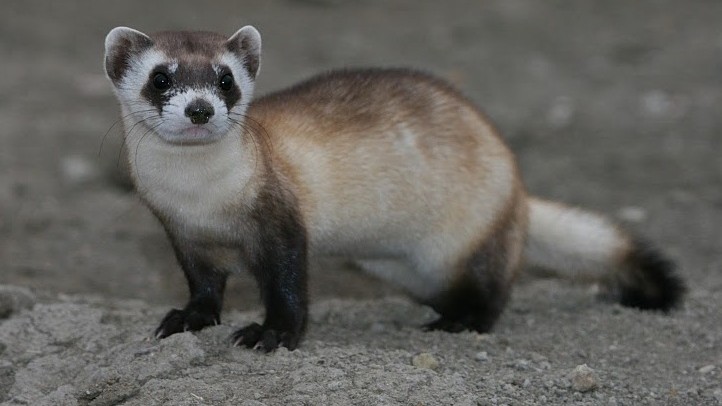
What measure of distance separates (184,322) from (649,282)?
7.25 feet

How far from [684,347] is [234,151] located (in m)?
2.04

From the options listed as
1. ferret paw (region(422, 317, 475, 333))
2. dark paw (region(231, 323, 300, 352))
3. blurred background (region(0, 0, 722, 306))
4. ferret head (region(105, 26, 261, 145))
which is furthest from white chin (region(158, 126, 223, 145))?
blurred background (region(0, 0, 722, 306))

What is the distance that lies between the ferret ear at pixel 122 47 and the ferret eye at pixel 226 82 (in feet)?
0.99

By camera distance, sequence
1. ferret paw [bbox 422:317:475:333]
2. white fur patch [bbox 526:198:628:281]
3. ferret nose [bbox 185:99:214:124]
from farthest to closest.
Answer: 1. white fur patch [bbox 526:198:628:281]
2. ferret paw [bbox 422:317:475:333]
3. ferret nose [bbox 185:99:214:124]

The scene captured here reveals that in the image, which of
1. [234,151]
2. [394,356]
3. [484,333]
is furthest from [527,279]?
[234,151]

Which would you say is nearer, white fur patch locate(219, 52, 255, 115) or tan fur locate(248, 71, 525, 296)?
white fur patch locate(219, 52, 255, 115)

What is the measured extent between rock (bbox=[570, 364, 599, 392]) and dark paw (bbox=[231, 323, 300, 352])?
3.38 ft

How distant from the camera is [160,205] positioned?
4102mm

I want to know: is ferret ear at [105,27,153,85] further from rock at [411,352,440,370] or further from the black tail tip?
the black tail tip

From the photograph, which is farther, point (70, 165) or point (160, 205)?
point (70, 165)

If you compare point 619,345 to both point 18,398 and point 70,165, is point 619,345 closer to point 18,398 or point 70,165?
point 18,398

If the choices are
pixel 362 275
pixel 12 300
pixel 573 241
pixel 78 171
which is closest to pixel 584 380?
pixel 573 241

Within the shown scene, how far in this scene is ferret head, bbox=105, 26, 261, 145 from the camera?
3680mm

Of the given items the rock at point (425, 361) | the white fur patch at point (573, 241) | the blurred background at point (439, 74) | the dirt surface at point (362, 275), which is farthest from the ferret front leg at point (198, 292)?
the white fur patch at point (573, 241)
